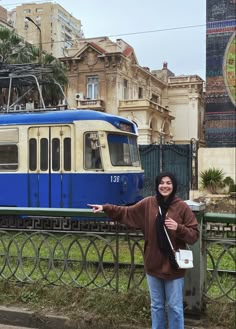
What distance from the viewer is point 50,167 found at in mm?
12070

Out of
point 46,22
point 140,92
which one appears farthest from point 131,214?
point 46,22

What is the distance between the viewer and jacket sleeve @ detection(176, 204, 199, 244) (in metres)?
3.89

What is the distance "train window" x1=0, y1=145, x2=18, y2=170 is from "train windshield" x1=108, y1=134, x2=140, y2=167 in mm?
2315

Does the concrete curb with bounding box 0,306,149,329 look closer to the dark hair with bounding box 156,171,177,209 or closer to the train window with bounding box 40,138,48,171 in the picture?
the dark hair with bounding box 156,171,177,209

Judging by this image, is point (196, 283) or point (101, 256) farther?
point (101, 256)

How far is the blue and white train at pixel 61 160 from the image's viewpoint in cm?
1193

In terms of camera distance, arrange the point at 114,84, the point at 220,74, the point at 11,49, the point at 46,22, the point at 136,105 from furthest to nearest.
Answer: the point at 46,22, the point at 114,84, the point at 136,105, the point at 11,49, the point at 220,74

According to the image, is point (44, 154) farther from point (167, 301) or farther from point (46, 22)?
point (46, 22)

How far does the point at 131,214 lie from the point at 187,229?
0.56 m

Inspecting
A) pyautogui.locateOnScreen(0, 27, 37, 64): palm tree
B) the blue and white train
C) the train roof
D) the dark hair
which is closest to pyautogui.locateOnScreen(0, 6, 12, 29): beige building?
pyautogui.locateOnScreen(0, 27, 37, 64): palm tree

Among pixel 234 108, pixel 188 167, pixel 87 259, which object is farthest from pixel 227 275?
pixel 234 108

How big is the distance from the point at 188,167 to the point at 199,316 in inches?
727

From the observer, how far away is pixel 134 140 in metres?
13.5

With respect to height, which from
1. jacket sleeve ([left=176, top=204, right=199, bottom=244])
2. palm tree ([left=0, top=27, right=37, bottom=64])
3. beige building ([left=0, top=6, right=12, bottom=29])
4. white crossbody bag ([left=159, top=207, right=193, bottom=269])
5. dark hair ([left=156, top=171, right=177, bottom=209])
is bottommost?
white crossbody bag ([left=159, top=207, right=193, bottom=269])
